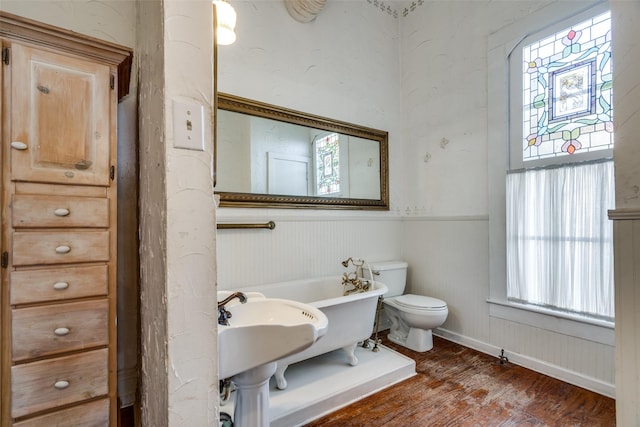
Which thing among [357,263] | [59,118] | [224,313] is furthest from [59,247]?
[357,263]

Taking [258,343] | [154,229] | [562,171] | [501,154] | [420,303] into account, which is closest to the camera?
[154,229]

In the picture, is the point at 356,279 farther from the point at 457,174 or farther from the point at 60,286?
the point at 60,286

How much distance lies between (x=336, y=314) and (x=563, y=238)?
1606 millimetres

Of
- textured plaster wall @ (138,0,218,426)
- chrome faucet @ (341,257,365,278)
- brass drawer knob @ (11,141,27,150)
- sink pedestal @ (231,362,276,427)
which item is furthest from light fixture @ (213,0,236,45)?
chrome faucet @ (341,257,365,278)

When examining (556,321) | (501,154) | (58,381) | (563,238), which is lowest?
(556,321)

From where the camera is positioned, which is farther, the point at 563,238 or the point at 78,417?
the point at 563,238

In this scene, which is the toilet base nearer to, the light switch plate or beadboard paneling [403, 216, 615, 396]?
beadboard paneling [403, 216, 615, 396]

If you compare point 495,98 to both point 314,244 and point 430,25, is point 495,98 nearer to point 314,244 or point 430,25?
point 430,25

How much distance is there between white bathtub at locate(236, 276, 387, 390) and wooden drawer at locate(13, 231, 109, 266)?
3.45ft

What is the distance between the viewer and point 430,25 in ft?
9.58

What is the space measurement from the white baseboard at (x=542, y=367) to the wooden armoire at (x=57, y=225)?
8.28 ft

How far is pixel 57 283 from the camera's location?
1156 millimetres

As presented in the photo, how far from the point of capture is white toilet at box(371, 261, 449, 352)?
2426 mm

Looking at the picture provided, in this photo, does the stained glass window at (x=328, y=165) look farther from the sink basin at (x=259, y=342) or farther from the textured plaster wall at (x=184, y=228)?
the textured plaster wall at (x=184, y=228)
